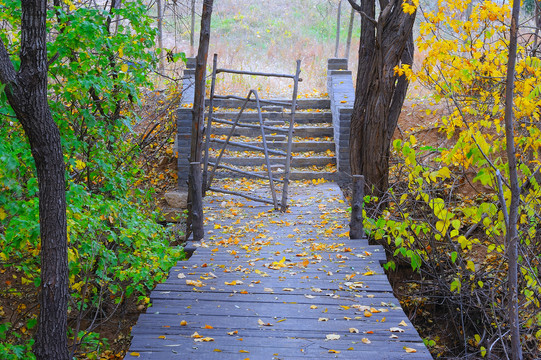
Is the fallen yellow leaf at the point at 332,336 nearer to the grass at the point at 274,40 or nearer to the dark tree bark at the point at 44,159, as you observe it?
the dark tree bark at the point at 44,159

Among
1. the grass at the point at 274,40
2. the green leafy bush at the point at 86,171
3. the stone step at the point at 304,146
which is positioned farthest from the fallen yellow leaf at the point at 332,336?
the grass at the point at 274,40

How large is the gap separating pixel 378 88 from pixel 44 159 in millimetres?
4408

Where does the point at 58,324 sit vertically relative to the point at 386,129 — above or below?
below

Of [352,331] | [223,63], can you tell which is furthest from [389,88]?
[223,63]

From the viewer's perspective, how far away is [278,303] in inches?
149

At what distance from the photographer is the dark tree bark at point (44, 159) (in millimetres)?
2801

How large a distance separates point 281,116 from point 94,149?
5522mm

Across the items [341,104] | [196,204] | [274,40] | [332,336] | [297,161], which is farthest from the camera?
[274,40]

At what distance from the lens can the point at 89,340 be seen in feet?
12.8

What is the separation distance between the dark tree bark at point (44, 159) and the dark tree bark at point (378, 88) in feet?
12.9

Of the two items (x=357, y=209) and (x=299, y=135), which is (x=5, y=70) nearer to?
(x=357, y=209)

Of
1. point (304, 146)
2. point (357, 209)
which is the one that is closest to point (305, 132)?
point (304, 146)

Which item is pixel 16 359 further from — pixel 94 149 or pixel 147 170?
pixel 147 170

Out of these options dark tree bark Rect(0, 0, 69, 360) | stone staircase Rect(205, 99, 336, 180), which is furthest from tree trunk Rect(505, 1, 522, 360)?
stone staircase Rect(205, 99, 336, 180)
